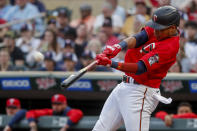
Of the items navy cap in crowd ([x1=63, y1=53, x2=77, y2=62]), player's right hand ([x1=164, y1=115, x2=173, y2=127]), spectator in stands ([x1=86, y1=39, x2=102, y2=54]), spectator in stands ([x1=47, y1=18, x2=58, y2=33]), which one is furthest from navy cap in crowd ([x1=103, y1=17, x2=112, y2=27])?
player's right hand ([x1=164, y1=115, x2=173, y2=127])

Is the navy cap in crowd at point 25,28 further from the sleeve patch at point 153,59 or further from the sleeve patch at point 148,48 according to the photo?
the sleeve patch at point 153,59

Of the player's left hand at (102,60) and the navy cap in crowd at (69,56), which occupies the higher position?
the player's left hand at (102,60)

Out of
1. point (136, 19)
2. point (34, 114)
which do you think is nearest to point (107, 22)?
point (136, 19)

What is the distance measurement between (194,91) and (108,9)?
2732 mm

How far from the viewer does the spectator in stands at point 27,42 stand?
8977mm

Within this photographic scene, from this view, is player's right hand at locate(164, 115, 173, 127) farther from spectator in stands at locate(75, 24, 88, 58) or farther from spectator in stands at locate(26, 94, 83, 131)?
spectator in stands at locate(75, 24, 88, 58)

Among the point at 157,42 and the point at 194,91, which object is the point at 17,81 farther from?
the point at 157,42

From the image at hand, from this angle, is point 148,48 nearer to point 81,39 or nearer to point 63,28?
point 81,39

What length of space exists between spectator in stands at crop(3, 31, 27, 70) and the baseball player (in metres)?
3.66

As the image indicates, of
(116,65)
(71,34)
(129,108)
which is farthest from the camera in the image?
(71,34)

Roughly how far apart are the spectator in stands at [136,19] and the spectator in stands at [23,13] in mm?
2073

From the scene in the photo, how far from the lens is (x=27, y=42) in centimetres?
921

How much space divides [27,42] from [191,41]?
A: 308 cm

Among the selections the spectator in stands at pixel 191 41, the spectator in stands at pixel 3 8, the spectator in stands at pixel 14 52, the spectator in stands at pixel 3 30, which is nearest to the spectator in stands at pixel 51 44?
the spectator in stands at pixel 14 52
